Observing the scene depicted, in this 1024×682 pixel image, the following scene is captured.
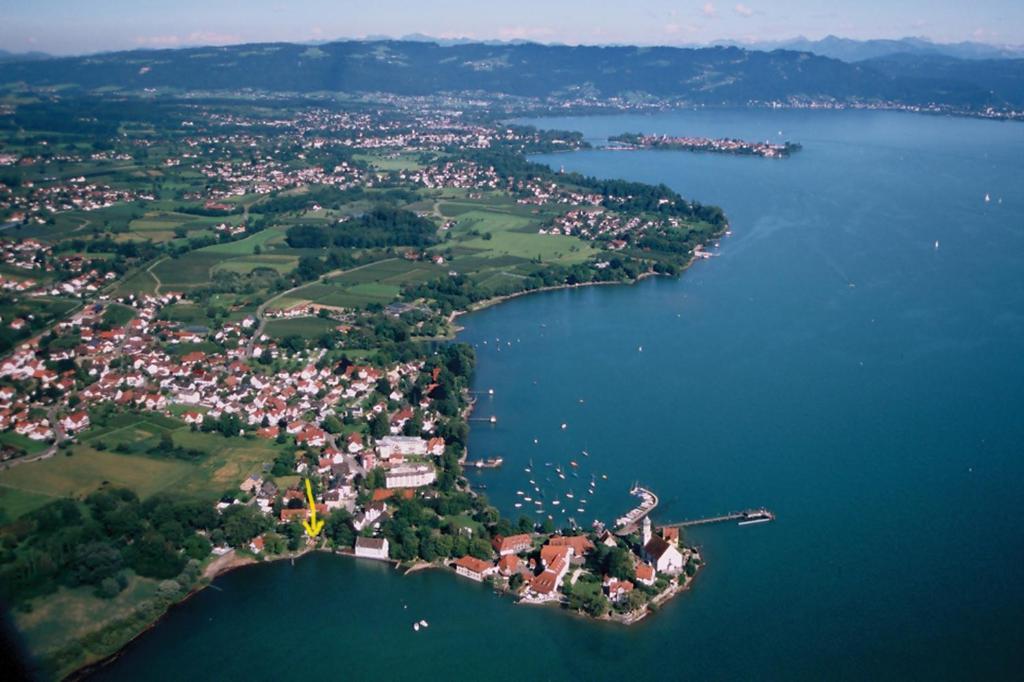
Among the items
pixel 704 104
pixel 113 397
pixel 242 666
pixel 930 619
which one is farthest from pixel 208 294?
pixel 704 104

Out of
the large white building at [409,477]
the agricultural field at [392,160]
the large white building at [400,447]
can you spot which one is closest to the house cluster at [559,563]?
the large white building at [409,477]

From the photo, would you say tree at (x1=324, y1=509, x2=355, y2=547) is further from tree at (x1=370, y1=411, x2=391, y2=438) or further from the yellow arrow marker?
tree at (x1=370, y1=411, x2=391, y2=438)

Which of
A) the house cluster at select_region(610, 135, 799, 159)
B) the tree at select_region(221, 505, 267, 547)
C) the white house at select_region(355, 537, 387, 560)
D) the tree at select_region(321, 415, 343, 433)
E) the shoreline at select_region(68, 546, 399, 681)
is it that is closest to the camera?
the shoreline at select_region(68, 546, 399, 681)

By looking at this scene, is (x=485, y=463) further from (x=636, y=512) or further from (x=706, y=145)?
(x=706, y=145)

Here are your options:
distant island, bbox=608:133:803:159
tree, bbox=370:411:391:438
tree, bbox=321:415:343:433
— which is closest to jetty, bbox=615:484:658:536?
tree, bbox=370:411:391:438

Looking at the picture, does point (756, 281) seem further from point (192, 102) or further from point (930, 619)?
point (192, 102)

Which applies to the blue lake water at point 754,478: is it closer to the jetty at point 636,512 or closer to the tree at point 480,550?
the jetty at point 636,512
